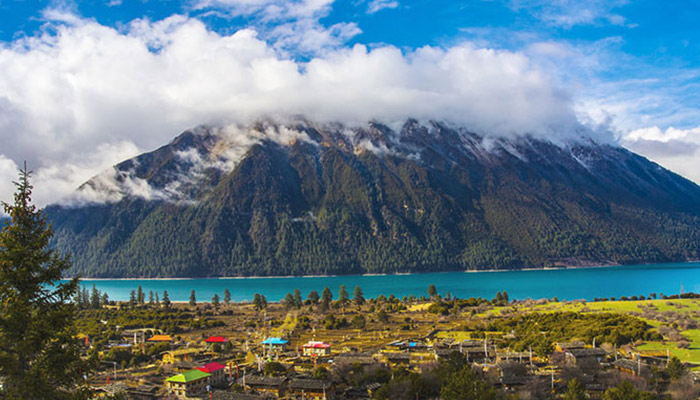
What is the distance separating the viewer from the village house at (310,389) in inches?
1719

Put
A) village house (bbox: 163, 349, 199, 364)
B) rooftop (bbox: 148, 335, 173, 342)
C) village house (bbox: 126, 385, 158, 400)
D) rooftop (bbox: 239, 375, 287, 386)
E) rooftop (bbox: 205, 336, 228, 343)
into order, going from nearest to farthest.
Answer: village house (bbox: 126, 385, 158, 400) < rooftop (bbox: 239, 375, 287, 386) < village house (bbox: 163, 349, 199, 364) < rooftop (bbox: 205, 336, 228, 343) < rooftop (bbox: 148, 335, 173, 342)

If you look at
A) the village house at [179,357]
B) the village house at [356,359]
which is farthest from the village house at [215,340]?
the village house at [356,359]

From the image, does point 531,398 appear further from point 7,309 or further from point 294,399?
point 7,309

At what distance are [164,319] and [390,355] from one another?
178ft

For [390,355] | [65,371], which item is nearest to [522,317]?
[390,355]

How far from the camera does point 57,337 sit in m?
13.6

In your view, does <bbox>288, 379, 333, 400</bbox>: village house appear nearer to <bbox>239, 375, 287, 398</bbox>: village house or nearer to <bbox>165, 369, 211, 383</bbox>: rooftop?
<bbox>239, 375, 287, 398</bbox>: village house

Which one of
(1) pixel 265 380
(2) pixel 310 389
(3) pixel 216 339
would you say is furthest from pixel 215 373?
(3) pixel 216 339

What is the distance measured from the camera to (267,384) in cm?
4572

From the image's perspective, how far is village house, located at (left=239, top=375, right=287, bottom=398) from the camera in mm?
45016

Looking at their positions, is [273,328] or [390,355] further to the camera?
[273,328]

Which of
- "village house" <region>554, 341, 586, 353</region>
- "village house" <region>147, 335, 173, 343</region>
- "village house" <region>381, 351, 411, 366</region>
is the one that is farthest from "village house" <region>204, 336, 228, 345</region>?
"village house" <region>554, 341, 586, 353</region>

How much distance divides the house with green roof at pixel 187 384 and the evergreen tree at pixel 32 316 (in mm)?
34584

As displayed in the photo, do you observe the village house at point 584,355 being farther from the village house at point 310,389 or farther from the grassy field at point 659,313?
the village house at point 310,389
